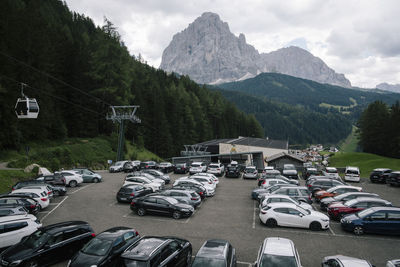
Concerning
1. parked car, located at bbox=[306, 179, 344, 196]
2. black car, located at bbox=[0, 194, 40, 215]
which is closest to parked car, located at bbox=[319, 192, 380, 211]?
parked car, located at bbox=[306, 179, 344, 196]

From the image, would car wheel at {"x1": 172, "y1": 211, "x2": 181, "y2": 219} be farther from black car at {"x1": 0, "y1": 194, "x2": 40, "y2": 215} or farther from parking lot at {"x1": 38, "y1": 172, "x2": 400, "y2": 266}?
black car at {"x1": 0, "y1": 194, "x2": 40, "y2": 215}

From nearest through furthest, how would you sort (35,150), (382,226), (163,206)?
1. (382,226)
2. (163,206)
3. (35,150)

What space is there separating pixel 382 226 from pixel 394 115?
63366 mm

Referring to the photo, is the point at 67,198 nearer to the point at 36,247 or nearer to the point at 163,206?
the point at 163,206

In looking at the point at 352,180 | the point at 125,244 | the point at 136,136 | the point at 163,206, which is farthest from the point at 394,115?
the point at 125,244

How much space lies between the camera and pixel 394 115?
66312 mm

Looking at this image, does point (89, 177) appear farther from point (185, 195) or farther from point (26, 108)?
point (185, 195)

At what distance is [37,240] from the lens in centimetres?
1148

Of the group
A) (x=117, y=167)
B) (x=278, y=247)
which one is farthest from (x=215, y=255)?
(x=117, y=167)

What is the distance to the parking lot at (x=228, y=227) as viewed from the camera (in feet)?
44.8

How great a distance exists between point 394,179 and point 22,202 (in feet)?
125

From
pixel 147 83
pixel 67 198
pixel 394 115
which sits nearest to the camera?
pixel 67 198

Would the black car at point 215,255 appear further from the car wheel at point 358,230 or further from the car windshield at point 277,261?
the car wheel at point 358,230

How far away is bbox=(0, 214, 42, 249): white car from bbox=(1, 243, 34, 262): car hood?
74.6 inches
